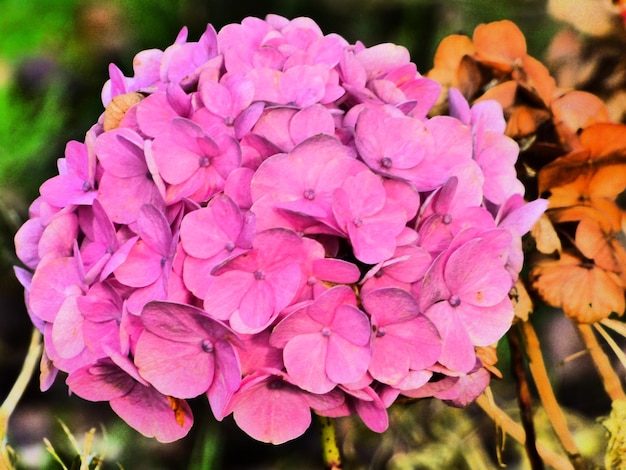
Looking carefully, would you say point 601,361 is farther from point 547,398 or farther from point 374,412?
point 374,412

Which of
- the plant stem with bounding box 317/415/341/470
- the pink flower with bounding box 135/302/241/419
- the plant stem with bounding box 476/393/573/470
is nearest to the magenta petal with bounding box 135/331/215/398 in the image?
the pink flower with bounding box 135/302/241/419

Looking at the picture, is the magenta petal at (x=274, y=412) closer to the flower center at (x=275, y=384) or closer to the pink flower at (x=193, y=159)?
the flower center at (x=275, y=384)

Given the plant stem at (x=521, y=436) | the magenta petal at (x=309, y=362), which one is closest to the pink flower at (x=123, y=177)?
the magenta petal at (x=309, y=362)

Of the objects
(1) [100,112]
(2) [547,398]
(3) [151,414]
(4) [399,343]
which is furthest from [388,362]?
(1) [100,112]

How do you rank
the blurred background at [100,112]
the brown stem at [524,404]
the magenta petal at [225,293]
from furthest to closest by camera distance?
the blurred background at [100,112] → the brown stem at [524,404] → the magenta petal at [225,293]

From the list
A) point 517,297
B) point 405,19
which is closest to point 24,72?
point 405,19
